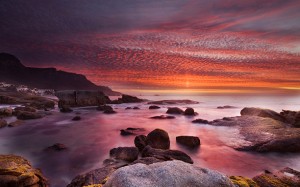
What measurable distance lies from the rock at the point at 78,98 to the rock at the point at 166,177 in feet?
218

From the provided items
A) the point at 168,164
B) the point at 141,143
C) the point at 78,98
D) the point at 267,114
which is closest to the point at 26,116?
the point at 78,98

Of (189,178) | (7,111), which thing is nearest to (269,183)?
→ (189,178)

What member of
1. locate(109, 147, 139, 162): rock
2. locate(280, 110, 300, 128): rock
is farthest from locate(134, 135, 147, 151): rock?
→ locate(280, 110, 300, 128): rock

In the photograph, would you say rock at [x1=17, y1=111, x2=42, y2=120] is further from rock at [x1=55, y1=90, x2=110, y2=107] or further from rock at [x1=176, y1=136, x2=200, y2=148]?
rock at [x1=176, y1=136, x2=200, y2=148]

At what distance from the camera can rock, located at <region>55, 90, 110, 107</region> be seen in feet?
220

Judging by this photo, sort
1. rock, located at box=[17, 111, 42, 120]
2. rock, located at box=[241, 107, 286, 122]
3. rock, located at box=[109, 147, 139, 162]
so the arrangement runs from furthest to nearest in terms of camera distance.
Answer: rock, located at box=[17, 111, 42, 120], rock, located at box=[241, 107, 286, 122], rock, located at box=[109, 147, 139, 162]

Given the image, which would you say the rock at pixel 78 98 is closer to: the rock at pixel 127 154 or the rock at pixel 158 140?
the rock at pixel 158 140

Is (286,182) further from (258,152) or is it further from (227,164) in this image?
(258,152)

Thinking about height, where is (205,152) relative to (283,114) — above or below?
below

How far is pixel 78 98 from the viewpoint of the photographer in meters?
69.8

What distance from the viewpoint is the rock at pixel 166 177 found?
17.3ft

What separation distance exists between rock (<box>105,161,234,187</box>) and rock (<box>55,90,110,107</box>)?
218 feet

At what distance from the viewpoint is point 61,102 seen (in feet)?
219

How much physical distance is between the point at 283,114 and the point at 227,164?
21.0 metres
